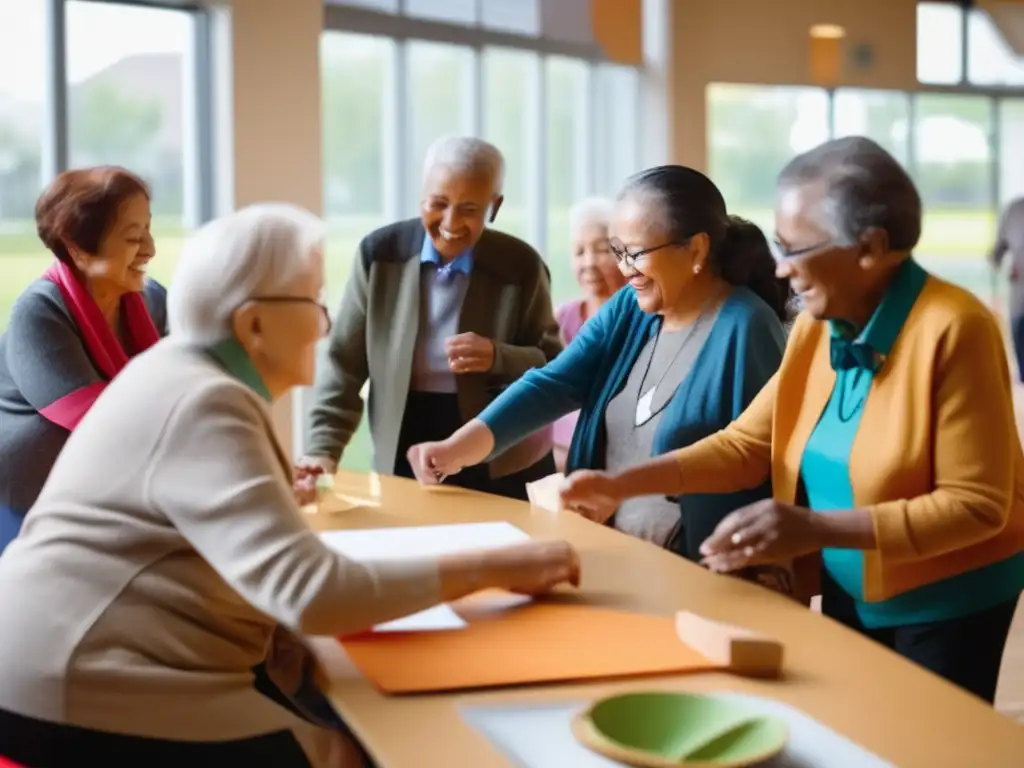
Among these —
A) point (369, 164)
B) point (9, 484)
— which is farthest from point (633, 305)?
point (369, 164)

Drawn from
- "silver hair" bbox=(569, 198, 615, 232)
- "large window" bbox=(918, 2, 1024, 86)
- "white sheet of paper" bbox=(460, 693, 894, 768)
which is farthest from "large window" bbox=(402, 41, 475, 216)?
"white sheet of paper" bbox=(460, 693, 894, 768)

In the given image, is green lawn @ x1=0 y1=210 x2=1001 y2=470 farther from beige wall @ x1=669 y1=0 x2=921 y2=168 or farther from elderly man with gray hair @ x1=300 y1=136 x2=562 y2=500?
beige wall @ x1=669 y1=0 x2=921 y2=168

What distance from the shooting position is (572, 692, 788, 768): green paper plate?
57.7 inches

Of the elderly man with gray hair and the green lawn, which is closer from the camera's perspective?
Result: the elderly man with gray hair

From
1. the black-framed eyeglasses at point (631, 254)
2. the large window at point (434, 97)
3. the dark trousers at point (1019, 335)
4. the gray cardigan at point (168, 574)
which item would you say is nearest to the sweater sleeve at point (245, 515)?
the gray cardigan at point (168, 574)

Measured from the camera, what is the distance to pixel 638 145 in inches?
379

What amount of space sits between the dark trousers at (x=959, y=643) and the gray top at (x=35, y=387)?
184 cm

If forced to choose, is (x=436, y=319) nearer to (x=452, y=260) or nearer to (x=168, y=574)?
(x=452, y=260)

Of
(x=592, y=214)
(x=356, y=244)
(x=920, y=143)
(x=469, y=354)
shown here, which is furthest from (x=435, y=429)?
(x=920, y=143)

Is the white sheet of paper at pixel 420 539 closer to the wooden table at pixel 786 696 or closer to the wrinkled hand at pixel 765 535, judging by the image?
the wooden table at pixel 786 696

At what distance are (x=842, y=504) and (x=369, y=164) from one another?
209 inches

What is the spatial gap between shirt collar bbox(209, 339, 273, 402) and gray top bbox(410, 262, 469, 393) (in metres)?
1.76

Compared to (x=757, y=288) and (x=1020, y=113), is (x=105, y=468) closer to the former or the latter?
(x=757, y=288)

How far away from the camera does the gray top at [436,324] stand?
11.6ft
